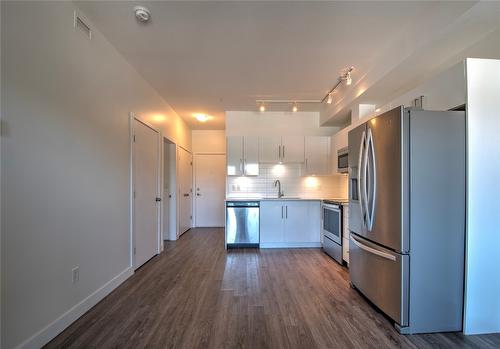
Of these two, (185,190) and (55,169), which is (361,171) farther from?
(185,190)

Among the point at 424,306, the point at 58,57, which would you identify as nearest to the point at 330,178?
the point at 424,306

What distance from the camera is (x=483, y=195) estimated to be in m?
1.74

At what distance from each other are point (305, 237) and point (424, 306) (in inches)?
95.0

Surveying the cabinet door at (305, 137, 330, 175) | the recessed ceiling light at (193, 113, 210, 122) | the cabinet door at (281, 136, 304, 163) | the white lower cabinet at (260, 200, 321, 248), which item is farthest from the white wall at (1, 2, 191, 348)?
the cabinet door at (305, 137, 330, 175)

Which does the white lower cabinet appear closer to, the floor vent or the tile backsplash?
the tile backsplash

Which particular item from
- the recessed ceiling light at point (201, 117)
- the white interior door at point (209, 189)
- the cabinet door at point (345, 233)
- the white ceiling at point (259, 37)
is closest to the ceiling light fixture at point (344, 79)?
the white ceiling at point (259, 37)

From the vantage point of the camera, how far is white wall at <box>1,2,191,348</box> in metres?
1.40

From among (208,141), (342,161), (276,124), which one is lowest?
(342,161)

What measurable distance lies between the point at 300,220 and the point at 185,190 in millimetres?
2805

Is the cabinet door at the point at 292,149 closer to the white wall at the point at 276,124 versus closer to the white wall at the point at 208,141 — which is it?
the white wall at the point at 276,124

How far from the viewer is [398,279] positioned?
1.79m

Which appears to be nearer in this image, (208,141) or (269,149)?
(269,149)

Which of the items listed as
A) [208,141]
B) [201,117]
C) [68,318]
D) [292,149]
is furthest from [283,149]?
[68,318]

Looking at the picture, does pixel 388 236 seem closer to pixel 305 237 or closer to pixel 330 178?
pixel 305 237
